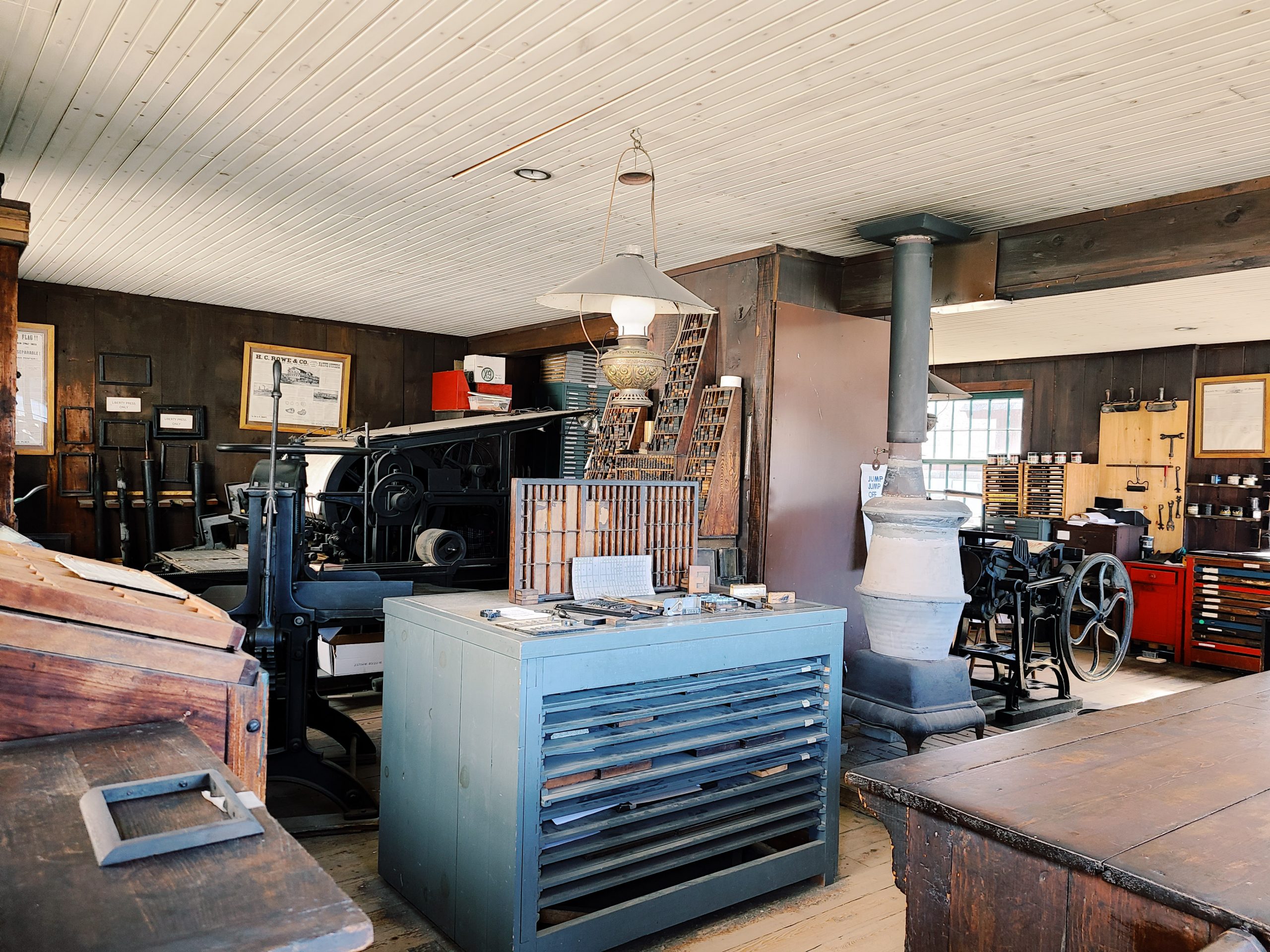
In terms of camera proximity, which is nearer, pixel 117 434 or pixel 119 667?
pixel 119 667

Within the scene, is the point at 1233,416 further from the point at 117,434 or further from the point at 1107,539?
the point at 117,434

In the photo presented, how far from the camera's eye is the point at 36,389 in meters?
6.95

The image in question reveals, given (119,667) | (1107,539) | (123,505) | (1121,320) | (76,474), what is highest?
(1121,320)

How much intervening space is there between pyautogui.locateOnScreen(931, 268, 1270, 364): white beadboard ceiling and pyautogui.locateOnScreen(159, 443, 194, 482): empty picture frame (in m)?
6.28

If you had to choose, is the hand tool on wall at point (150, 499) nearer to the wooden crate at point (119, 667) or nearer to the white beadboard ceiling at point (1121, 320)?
the wooden crate at point (119, 667)

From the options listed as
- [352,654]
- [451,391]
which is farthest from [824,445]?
[451,391]

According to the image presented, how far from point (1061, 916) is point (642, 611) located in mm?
1696

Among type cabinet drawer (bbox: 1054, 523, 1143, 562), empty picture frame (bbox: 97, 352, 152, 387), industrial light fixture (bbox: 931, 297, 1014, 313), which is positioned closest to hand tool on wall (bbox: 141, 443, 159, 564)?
empty picture frame (bbox: 97, 352, 152, 387)

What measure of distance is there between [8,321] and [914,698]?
13.6ft

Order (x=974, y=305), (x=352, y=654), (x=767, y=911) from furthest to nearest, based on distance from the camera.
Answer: (x=352, y=654), (x=974, y=305), (x=767, y=911)

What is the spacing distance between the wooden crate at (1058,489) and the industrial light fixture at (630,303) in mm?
6578

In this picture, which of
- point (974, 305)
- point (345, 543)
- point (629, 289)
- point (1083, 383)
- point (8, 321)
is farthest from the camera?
point (1083, 383)

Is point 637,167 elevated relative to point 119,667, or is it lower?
elevated

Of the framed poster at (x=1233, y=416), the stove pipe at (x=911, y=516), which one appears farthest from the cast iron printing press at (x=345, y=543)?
the framed poster at (x=1233, y=416)
